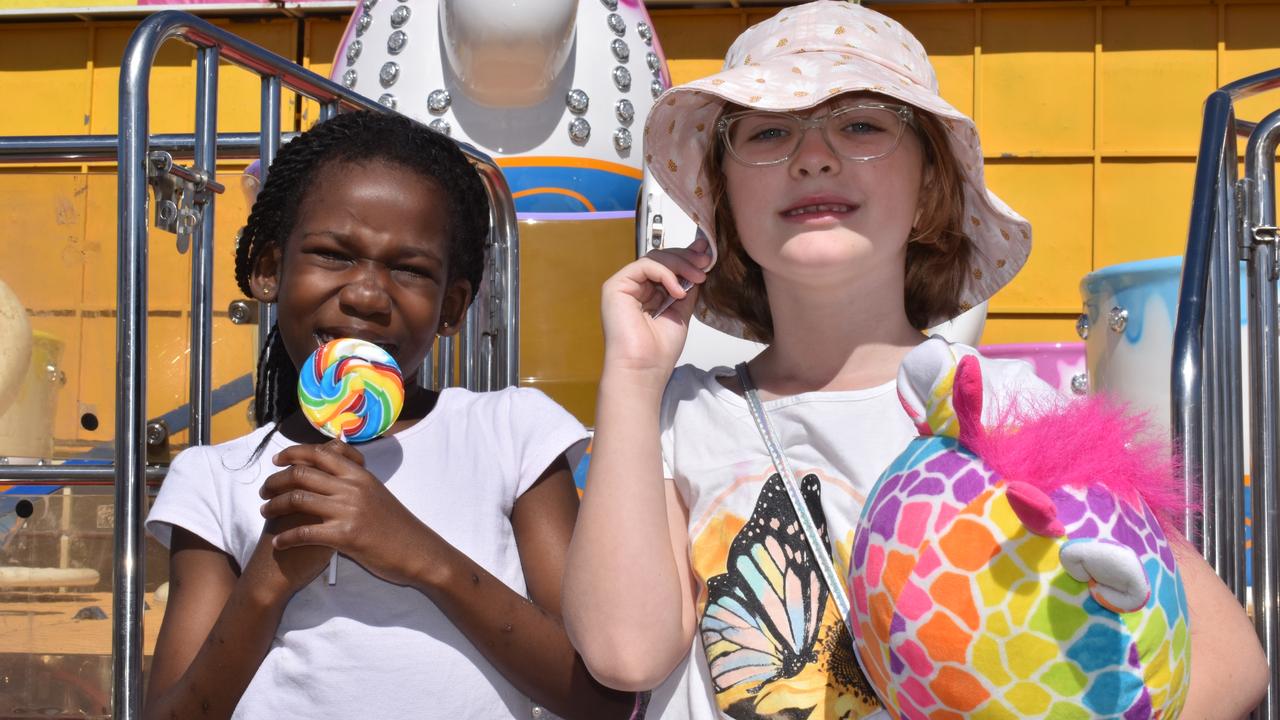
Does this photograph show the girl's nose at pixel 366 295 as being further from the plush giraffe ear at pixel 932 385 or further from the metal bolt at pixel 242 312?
the metal bolt at pixel 242 312

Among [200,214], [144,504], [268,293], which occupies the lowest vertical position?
[144,504]

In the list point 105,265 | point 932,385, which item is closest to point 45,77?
point 105,265

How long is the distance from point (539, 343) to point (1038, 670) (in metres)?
2.51

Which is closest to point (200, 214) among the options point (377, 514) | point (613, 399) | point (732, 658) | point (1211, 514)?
point (377, 514)

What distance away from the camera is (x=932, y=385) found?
50.6 inches

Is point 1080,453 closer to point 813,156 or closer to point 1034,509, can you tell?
point 1034,509

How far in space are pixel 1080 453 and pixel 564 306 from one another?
8.09 feet

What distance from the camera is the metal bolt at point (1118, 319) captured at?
3.86 meters

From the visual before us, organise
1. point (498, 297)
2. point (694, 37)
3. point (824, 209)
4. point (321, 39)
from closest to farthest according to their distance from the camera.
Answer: point (824, 209) < point (498, 297) < point (694, 37) < point (321, 39)

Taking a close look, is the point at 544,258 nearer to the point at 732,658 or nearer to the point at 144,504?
the point at 144,504

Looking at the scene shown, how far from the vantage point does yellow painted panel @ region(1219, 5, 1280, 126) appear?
7.01 meters

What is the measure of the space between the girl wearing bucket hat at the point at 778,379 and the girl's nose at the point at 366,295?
36 cm

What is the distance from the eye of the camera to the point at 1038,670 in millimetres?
1180

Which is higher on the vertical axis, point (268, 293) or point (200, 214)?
point (200, 214)
